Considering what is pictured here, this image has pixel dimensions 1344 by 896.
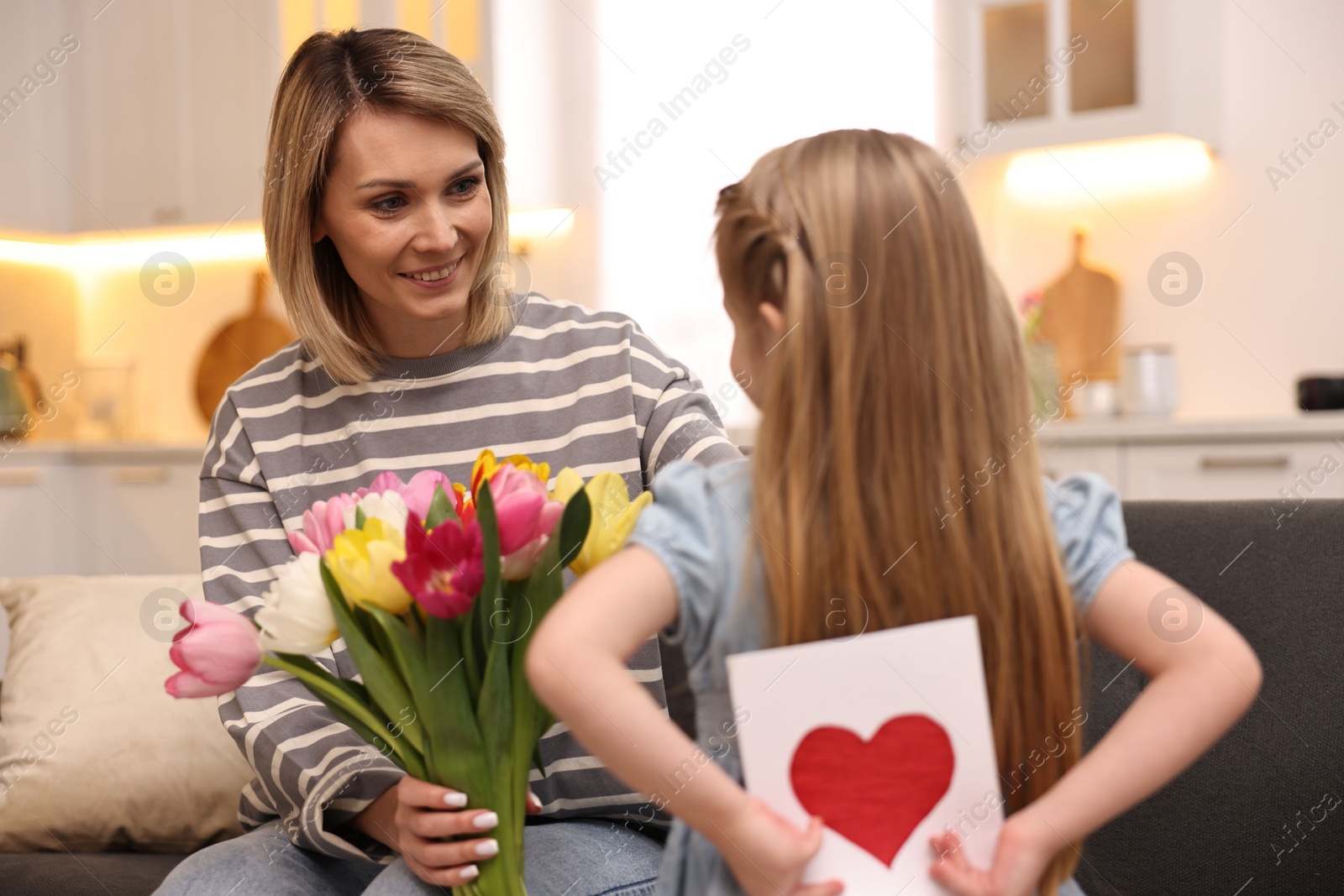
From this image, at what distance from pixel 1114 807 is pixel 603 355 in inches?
30.0

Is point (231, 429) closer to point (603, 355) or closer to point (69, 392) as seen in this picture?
point (603, 355)

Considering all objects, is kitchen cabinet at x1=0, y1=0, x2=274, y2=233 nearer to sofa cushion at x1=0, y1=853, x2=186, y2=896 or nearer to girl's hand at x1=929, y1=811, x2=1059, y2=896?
sofa cushion at x1=0, y1=853, x2=186, y2=896

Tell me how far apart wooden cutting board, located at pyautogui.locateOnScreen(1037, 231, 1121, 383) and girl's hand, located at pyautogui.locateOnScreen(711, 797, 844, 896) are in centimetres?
274

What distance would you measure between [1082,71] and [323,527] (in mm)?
2839

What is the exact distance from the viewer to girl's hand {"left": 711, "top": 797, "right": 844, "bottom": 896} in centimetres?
71

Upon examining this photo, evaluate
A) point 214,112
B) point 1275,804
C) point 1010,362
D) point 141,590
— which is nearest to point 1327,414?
point 1275,804

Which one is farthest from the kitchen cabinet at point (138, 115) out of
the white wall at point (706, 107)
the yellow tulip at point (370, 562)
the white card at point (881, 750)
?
the white card at point (881, 750)

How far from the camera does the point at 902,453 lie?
77 centimetres

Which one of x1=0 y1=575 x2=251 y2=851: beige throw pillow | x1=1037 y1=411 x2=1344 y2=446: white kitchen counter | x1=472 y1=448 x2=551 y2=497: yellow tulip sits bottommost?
x1=0 y1=575 x2=251 y2=851: beige throw pillow

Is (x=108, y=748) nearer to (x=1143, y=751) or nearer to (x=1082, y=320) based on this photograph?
(x=1143, y=751)

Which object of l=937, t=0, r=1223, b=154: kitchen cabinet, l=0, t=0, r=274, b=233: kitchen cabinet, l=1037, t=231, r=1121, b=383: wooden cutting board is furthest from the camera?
l=0, t=0, r=274, b=233: kitchen cabinet

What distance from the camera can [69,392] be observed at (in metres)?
4.48

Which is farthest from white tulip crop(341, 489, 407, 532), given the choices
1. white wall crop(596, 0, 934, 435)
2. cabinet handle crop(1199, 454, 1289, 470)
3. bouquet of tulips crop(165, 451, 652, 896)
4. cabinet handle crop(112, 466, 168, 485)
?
cabinet handle crop(112, 466, 168, 485)

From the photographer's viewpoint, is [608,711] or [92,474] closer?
[608,711]
